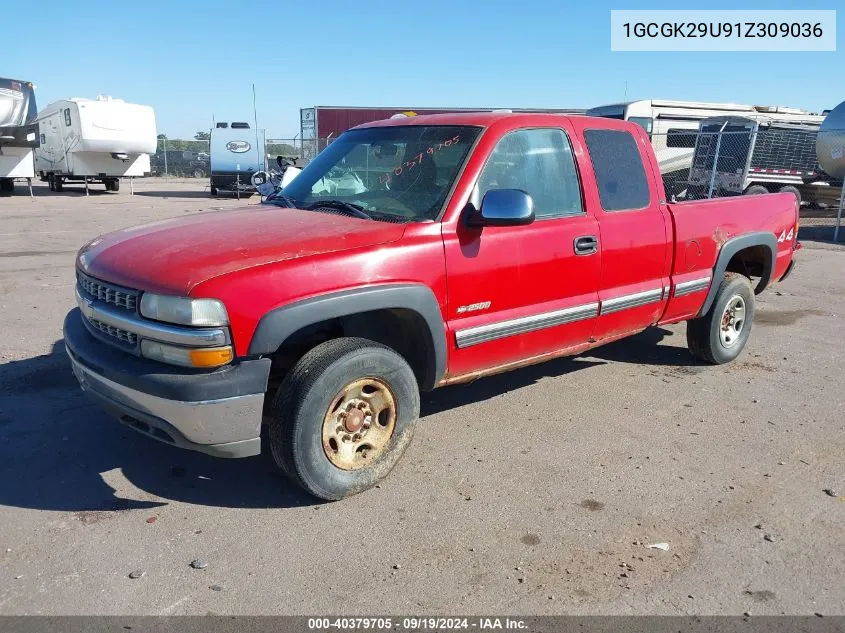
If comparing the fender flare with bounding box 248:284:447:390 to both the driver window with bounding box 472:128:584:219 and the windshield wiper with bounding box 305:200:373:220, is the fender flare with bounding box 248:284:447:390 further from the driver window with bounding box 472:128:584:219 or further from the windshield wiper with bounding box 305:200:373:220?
the driver window with bounding box 472:128:584:219

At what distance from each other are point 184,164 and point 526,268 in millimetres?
41210

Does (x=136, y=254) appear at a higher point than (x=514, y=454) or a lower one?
higher

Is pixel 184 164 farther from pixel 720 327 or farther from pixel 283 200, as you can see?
pixel 720 327

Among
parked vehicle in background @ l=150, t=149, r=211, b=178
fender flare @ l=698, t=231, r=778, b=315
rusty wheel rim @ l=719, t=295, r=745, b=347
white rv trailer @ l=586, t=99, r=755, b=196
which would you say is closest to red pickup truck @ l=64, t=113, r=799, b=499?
fender flare @ l=698, t=231, r=778, b=315

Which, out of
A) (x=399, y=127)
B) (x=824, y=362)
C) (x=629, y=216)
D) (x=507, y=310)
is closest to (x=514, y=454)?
(x=507, y=310)

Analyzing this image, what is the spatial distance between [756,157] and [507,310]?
1691cm

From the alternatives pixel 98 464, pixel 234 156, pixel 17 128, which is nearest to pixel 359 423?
pixel 98 464

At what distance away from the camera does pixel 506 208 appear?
362 cm

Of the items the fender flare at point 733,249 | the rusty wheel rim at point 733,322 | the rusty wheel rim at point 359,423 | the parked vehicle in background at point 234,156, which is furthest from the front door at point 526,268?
the parked vehicle in background at point 234,156

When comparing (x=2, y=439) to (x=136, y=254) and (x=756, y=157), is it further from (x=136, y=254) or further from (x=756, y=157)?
(x=756, y=157)

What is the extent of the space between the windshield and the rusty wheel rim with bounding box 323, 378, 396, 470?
952 millimetres

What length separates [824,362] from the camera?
597 cm

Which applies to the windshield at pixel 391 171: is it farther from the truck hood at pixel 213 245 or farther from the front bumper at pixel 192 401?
the front bumper at pixel 192 401

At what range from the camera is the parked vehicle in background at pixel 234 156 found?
2427cm
